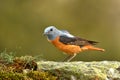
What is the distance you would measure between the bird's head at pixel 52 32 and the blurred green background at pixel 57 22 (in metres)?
9.73

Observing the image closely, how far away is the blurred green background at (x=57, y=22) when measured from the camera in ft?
69.2

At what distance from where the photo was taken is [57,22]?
73.4 ft

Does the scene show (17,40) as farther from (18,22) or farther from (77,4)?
(77,4)

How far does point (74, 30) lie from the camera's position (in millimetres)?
22359

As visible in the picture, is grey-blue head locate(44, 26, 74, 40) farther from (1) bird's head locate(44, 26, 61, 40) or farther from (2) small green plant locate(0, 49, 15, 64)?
(2) small green plant locate(0, 49, 15, 64)

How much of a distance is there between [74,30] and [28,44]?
199 centimetres

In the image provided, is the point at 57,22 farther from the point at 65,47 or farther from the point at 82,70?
the point at 82,70

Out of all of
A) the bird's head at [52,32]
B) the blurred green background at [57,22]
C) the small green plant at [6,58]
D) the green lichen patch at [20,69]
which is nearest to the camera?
the green lichen patch at [20,69]

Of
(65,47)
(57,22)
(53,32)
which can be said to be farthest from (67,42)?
(57,22)

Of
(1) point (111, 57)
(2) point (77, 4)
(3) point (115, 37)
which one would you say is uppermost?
(2) point (77, 4)

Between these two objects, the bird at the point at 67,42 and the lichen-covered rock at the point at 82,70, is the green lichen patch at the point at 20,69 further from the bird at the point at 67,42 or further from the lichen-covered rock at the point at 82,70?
the bird at the point at 67,42

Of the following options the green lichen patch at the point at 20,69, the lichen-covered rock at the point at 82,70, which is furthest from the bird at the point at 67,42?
the lichen-covered rock at the point at 82,70

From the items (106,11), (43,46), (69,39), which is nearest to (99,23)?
(106,11)

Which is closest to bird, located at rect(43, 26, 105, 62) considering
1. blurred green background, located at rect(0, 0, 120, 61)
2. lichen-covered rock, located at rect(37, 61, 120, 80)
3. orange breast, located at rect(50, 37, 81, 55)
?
orange breast, located at rect(50, 37, 81, 55)
